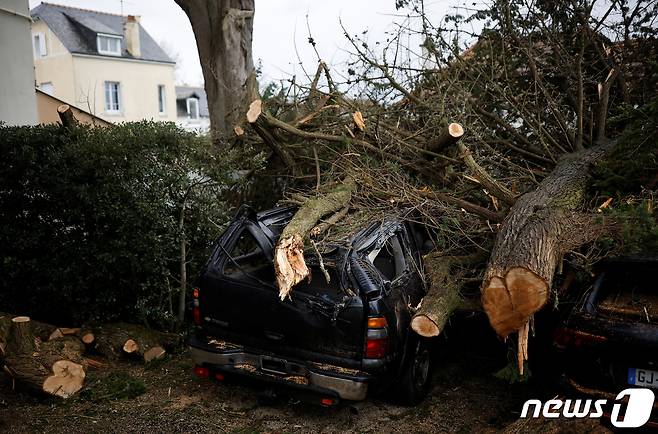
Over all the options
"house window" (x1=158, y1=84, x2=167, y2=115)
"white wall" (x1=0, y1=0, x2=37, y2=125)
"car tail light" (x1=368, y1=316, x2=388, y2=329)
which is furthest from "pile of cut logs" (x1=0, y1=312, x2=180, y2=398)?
"house window" (x1=158, y1=84, x2=167, y2=115)

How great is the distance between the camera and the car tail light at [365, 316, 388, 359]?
4477 millimetres

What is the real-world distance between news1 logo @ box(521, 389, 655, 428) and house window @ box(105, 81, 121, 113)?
33.6 metres

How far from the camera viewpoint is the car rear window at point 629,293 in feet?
13.9

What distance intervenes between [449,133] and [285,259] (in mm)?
2721

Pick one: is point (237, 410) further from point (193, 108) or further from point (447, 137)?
point (193, 108)

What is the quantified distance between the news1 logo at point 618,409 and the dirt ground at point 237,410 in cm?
48

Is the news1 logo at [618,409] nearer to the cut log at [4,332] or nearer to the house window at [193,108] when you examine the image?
the cut log at [4,332]

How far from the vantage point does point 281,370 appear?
184 inches

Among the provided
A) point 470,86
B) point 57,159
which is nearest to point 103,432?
point 57,159

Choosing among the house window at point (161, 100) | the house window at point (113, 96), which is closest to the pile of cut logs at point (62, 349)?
the house window at point (113, 96)

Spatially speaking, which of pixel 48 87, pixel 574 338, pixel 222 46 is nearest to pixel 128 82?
pixel 48 87

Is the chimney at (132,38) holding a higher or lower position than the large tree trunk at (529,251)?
higher

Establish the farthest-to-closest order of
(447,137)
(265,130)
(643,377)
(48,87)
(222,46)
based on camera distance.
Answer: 1. (48,87)
2. (222,46)
3. (265,130)
4. (447,137)
5. (643,377)

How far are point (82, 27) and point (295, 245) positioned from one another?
34.7 m
